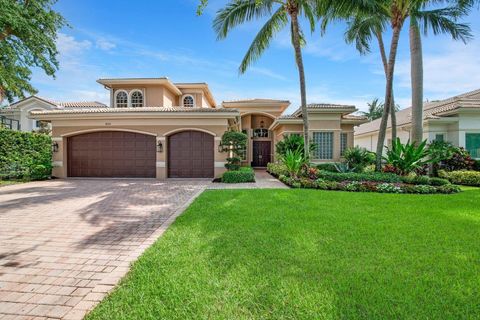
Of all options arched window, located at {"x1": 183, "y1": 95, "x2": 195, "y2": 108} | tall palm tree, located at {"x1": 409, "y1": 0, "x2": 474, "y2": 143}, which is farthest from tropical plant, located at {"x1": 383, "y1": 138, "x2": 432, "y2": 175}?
arched window, located at {"x1": 183, "y1": 95, "x2": 195, "y2": 108}

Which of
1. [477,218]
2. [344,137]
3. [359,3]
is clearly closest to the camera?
[477,218]

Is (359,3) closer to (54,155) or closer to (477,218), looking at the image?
(477,218)

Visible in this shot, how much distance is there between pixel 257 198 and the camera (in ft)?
26.5

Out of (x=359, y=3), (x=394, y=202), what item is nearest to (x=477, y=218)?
(x=394, y=202)

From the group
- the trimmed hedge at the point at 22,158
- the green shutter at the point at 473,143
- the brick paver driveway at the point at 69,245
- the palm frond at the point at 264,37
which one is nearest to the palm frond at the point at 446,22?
the green shutter at the point at 473,143

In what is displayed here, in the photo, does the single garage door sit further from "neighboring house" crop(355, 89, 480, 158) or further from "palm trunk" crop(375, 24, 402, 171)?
"neighboring house" crop(355, 89, 480, 158)

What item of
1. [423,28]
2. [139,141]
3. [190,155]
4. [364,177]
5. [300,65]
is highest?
[423,28]

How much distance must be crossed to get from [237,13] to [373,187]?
34.3 feet

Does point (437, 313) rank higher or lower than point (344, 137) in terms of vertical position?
lower

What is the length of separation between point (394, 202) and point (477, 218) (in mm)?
1992

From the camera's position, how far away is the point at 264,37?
1315 centimetres

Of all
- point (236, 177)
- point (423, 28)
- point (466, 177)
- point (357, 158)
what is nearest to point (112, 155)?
point (236, 177)

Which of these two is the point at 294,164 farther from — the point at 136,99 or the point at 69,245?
the point at 136,99

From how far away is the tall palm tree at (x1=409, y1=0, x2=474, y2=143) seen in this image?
12.4 m
